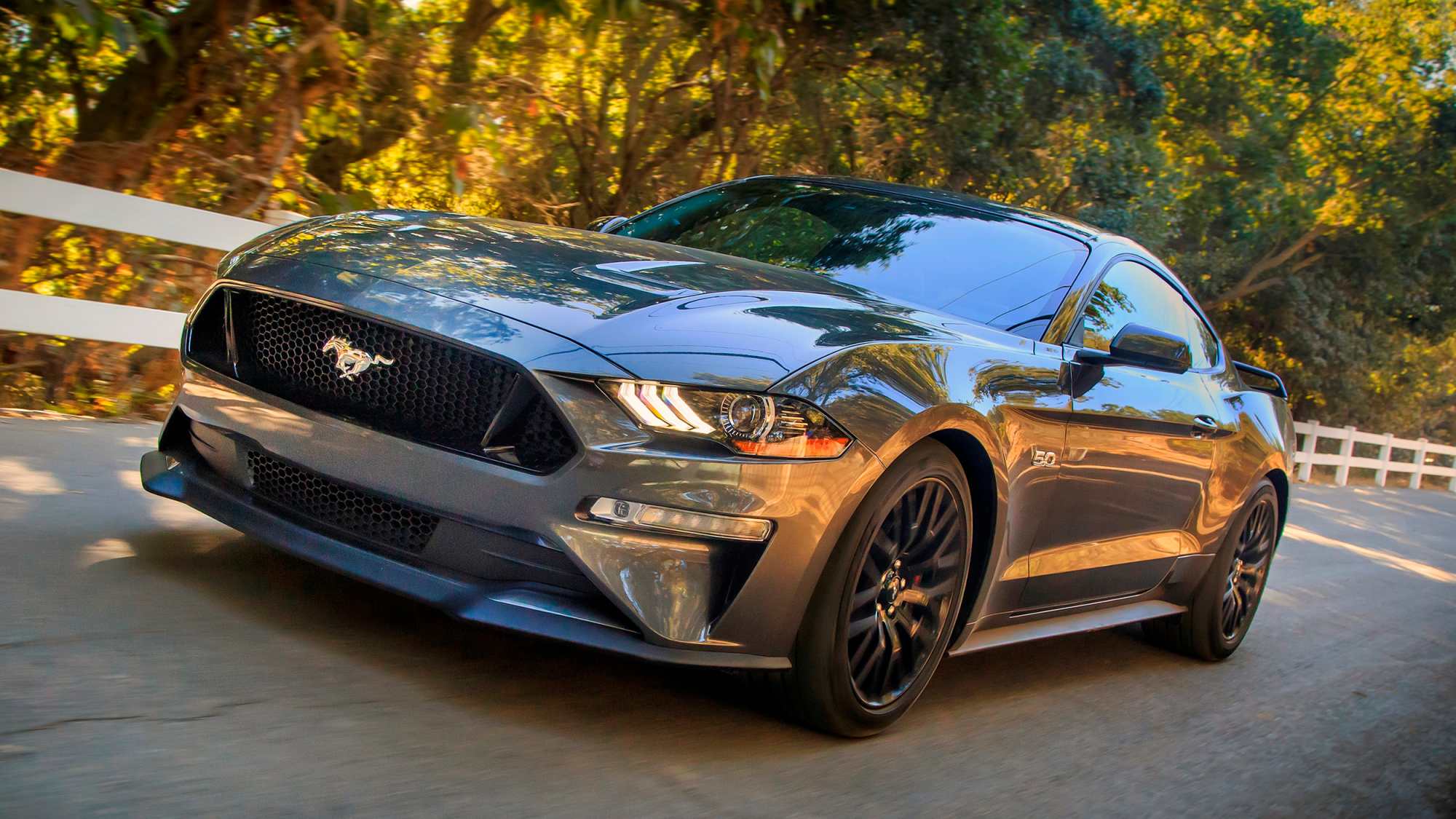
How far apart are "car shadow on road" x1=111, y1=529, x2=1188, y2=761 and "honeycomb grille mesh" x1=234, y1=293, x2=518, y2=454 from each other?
21.9 inches

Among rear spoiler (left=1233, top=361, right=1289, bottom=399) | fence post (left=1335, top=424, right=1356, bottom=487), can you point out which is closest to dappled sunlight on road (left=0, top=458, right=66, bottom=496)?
rear spoiler (left=1233, top=361, right=1289, bottom=399)

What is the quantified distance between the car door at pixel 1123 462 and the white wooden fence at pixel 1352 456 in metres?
17.4

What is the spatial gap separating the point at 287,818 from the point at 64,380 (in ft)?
19.0

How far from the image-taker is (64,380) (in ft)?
24.3

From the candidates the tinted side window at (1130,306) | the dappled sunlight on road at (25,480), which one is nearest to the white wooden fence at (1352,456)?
the tinted side window at (1130,306)

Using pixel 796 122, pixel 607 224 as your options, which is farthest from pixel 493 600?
pixel 796 122

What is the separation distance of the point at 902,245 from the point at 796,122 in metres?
10.7

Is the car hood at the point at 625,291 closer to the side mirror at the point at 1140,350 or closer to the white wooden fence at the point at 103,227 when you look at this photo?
the side mirror at the point at 1140,350

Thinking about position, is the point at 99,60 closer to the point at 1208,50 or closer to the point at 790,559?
the point at 790,559

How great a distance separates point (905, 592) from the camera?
11.9 feet

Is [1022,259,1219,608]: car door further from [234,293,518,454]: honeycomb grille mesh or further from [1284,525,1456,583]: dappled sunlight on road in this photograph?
[1284,525,1456,583]: dappled sunlight on road

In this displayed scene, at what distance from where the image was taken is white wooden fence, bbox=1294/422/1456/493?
76.4 feet

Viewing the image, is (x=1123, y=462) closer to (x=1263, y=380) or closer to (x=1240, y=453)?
(x=1240, y=453)

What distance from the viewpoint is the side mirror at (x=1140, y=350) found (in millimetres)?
4316
